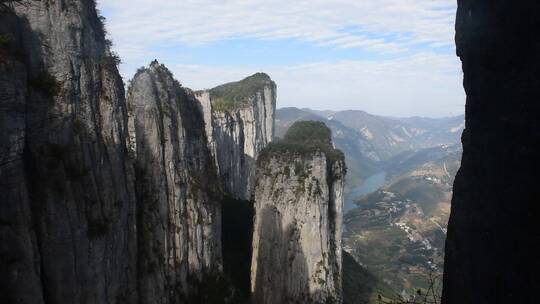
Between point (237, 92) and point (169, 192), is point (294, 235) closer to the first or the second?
point (169, 192)

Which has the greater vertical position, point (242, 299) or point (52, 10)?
point (52, 10)

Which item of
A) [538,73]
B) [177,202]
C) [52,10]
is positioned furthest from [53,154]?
[538,73]

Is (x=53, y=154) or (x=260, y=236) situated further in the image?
(x=260, y=236)

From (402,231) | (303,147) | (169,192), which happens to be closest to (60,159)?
(169,192)

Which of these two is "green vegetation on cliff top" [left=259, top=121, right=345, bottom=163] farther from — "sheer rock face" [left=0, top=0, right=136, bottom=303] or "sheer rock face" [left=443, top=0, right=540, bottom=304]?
"sheer rock face" [left=443, top=0, right=540, bottom=304]

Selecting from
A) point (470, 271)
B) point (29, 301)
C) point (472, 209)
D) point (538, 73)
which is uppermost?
point (538, 73)

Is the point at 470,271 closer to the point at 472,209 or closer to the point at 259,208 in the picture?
the point at 472,209
